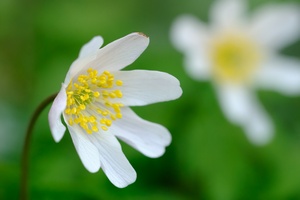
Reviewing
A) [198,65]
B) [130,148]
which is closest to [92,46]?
[130,148]

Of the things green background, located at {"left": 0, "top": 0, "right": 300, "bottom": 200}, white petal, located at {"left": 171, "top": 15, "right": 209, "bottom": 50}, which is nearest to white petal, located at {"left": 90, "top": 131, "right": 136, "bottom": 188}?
green background, located at {"left": 0, "top": 0, "right": 300, "bottom": 200}

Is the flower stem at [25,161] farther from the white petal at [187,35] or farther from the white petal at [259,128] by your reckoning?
the white petal at [187,35]

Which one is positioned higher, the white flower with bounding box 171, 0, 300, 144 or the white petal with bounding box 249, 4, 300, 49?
the white petal with bounding box 249, 4, 300, 49

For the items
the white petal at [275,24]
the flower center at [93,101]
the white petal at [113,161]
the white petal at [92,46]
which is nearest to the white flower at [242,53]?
the white petal at [275,24]

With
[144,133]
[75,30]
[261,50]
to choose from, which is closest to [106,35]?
[75,30]

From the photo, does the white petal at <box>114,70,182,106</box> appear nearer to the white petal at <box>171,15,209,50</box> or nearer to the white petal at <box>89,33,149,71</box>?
the white petal at <box>89,33,149,71</box>

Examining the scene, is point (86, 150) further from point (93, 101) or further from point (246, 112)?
point (246, 112)
